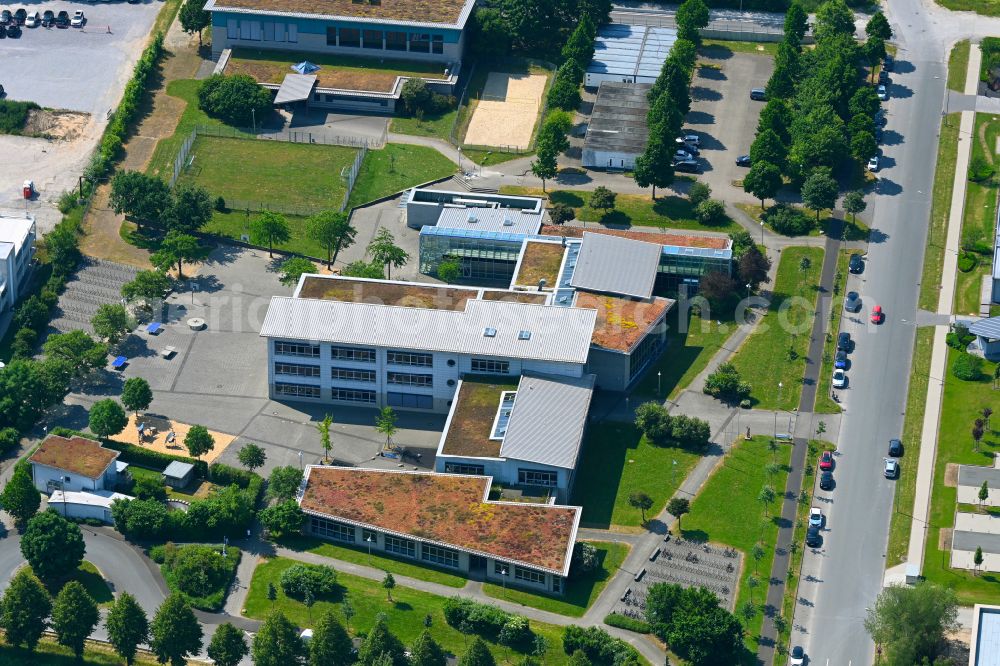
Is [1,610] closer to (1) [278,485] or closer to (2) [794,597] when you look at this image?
(1) [278,485]

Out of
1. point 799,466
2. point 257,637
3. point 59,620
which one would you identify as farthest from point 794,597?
point 59,620

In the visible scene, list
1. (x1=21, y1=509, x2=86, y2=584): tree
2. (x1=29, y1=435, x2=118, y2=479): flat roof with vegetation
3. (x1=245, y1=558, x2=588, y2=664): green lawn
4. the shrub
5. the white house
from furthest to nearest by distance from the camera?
(x1=29, y1=435, x2=118, y2=479): flat roof with vegetation, the white house, the shrub, (x1=21, y1=509, x2=86, y2=584): tree, (x1=245, y1=558, x2=588, y2=664): green lawn

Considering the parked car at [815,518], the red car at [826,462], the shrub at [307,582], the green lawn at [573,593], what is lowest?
the green lawn at [573,593]

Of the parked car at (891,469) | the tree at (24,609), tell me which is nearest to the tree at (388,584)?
the tree at (24,609)

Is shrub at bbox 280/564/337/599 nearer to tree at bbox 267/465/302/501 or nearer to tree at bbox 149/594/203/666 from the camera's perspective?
tree at bbox 267/465/302/501

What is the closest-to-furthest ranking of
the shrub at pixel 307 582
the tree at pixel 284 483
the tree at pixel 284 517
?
the shrub at pixel 307 582
the tree at pixel 284 517
the tree at pixel 284 483

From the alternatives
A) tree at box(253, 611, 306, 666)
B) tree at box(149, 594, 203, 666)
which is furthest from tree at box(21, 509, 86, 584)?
tree at box(253, 611, 306, 666)

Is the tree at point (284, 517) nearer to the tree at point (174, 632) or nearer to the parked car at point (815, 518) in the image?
the tree at point (174, 632)
